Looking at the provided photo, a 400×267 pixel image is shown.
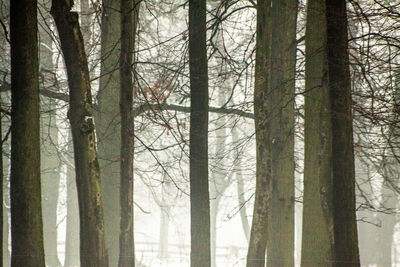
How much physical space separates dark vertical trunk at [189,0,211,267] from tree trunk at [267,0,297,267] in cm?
144

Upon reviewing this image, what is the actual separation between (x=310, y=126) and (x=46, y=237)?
14009mm

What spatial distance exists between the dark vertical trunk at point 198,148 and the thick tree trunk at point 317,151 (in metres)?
1.72

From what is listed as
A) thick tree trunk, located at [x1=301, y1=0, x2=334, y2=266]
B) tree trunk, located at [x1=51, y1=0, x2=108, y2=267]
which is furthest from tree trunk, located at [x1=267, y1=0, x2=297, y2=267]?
tree trunk, located at [x1=51, y1=0, x2=108, y2=267]

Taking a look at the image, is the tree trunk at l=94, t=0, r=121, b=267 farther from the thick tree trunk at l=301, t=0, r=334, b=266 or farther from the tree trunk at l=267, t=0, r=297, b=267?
the thick tree trunk at l=301, t=0, r=334, b=266

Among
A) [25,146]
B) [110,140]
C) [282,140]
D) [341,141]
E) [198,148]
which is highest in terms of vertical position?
[110,140]

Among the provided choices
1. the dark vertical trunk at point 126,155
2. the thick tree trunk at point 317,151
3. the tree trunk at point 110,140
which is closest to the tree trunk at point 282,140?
the thick tree trunk at point 317,151

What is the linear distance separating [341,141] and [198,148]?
115 inches

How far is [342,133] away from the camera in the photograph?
7730 millimetres

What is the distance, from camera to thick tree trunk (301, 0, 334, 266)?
9141 millimetres

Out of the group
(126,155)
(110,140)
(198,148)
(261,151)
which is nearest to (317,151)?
(261,151)

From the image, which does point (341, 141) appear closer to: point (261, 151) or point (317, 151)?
point (317, 151)

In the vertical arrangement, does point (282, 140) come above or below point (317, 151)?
above

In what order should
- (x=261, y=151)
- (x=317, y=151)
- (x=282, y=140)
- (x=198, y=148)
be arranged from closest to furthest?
(x=317, y=151)
(x=261, y=151)
(x=198, y=148)
(x=282, y=140)

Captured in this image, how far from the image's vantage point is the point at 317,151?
9.41m
